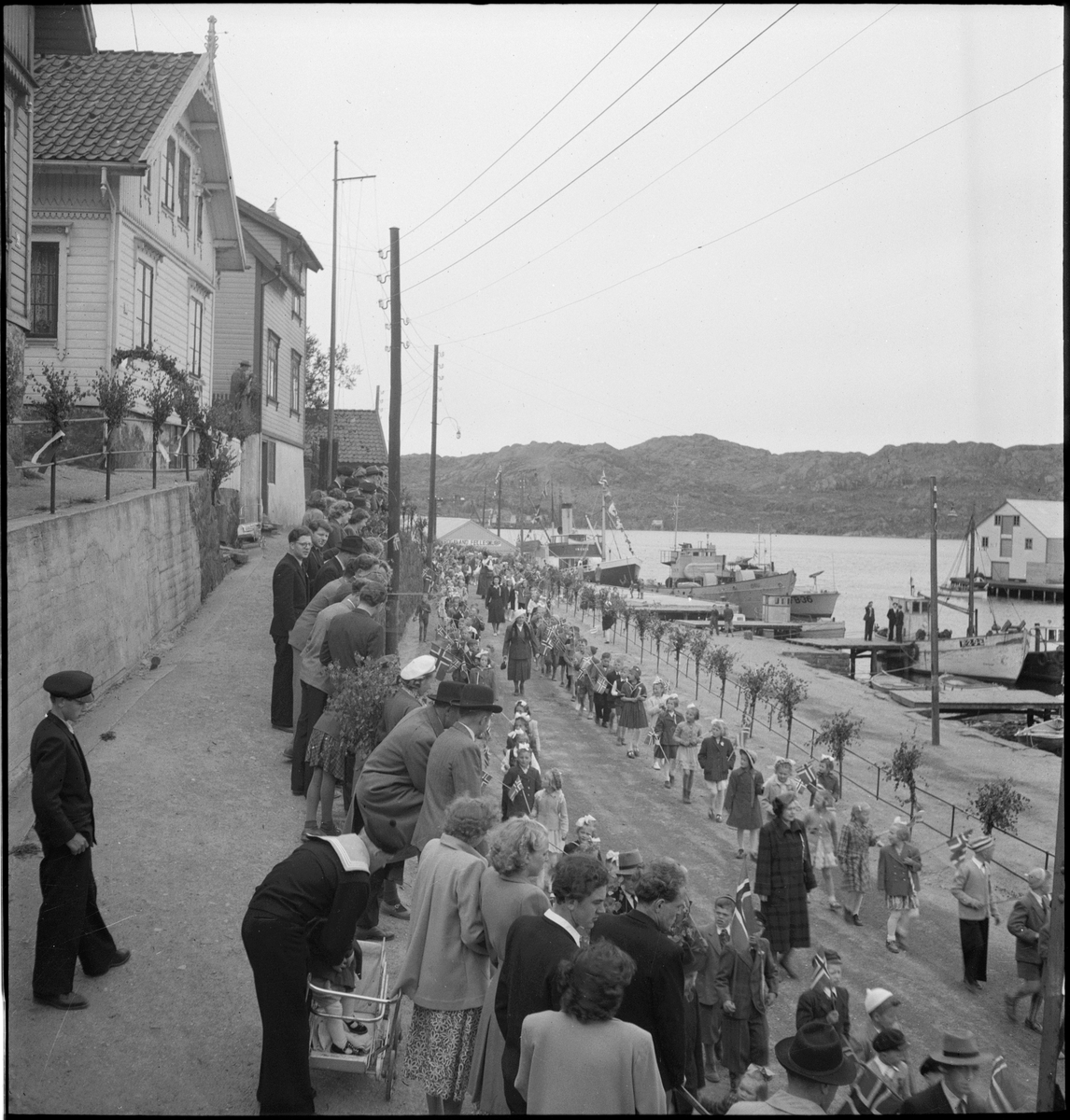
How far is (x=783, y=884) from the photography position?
9.08m

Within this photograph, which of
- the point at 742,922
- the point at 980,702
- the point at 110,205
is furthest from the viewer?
the point at 980,702

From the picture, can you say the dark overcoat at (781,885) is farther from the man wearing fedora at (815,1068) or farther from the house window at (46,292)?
the house window at (46,292)

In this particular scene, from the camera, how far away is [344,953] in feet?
15.9

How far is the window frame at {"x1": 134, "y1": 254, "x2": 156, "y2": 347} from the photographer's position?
18.0 metres

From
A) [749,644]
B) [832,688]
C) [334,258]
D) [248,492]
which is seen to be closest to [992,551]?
[749,644]

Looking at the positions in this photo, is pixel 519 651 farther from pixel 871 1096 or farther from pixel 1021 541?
pixel 1021 541

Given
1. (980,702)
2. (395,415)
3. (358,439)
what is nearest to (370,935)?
(395,415)

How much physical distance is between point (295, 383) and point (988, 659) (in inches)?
1311

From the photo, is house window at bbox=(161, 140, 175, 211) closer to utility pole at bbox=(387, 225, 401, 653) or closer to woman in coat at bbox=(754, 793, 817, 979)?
utility pole at bbox=(387, 225, 401, 653)

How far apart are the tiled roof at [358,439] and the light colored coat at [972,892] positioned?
113 ft

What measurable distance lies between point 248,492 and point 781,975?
72.5 feet

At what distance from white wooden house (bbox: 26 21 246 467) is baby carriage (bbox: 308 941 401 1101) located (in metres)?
13.7

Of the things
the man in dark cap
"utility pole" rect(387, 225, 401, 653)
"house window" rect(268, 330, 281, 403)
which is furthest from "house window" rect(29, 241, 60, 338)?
"house window" rect(268, 330, 281, 403)

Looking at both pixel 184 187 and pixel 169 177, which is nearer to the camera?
pixel 169 177
